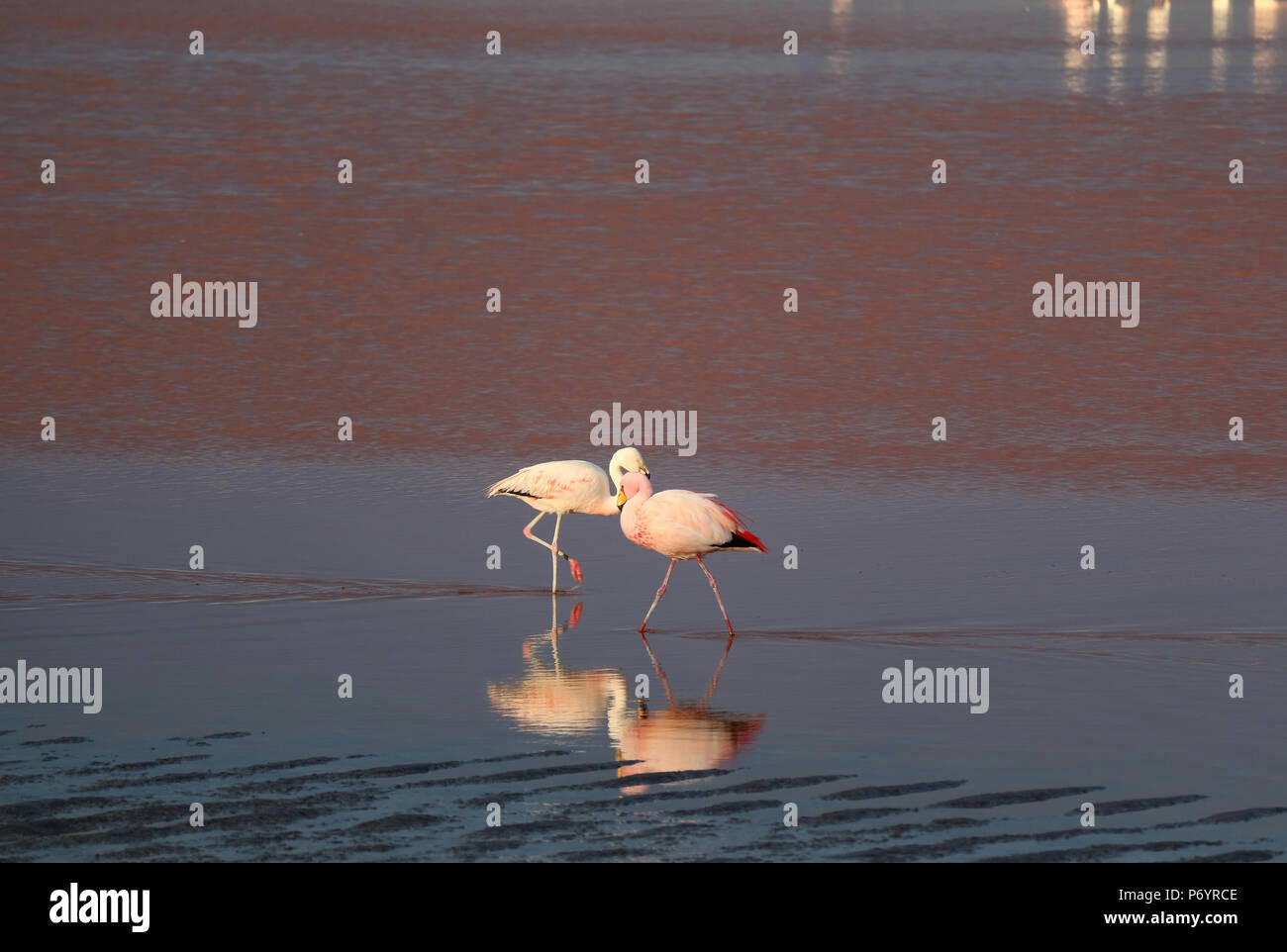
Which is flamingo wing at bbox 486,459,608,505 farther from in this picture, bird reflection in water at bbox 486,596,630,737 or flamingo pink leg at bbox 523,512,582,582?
bird reflection in water at bbox 486,596,630,737

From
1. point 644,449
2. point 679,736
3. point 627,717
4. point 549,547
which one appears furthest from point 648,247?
point 679,736

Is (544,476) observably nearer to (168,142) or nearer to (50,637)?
(50,637)

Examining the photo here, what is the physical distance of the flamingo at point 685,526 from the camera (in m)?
10.8

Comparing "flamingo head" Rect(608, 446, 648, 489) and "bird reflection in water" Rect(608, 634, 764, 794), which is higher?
"flamingo head" Rect(608, 446, 648, 489)

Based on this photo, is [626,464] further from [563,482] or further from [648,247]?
[648,247]

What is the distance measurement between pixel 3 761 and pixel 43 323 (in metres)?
12.0

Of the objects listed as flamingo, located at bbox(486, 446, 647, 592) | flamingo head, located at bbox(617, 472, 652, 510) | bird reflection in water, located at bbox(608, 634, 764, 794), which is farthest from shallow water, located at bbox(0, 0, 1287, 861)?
flamingo head, located at bbox(617, 472, 652, 510)

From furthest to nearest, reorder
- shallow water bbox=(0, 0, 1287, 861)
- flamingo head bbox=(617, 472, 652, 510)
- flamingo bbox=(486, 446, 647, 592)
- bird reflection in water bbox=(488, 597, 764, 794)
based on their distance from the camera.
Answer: flamingo bbox=(486, 446, 647, 592), flamingo head bbox=(617, 472, 652, 510), bird reflection in water bbox=(488, 597, 764, 794), shallow water bbox=(0, 0, 1287, 861)

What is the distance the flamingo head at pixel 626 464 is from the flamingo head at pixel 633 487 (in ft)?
0.33

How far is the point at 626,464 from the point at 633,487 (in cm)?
47

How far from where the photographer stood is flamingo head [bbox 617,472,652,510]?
11258 mm

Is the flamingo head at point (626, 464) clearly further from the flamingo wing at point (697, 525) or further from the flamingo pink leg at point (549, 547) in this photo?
the flamingo wing at point (697, 525)

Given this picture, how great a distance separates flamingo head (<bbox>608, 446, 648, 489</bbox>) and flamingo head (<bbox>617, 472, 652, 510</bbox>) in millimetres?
100

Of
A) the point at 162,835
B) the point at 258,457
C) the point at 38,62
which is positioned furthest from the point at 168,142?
the point at 162,835
